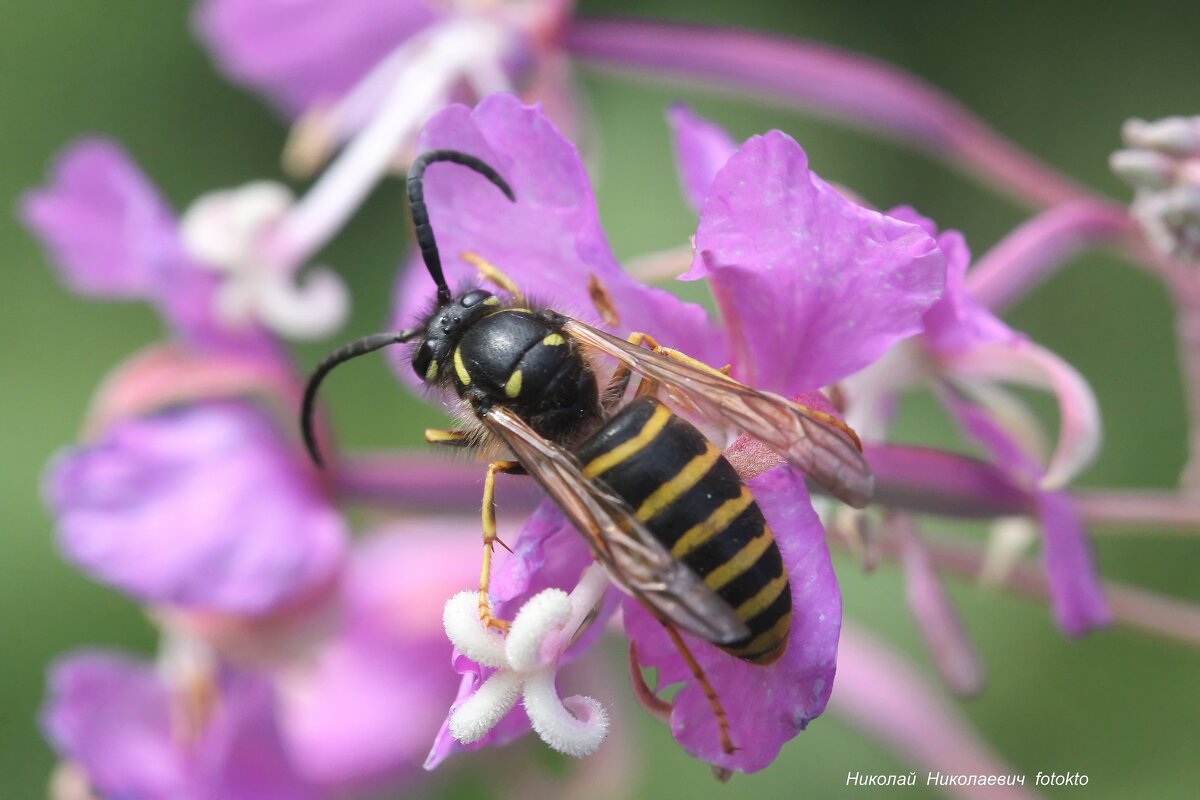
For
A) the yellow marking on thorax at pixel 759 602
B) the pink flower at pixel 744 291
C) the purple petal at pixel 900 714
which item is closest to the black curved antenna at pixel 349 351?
the pink flower at pixel 744 291

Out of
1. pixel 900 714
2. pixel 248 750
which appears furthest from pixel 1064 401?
pixel 248 750

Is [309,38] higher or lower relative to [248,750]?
higher

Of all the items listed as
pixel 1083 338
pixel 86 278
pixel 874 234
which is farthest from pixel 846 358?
pixel 1083 338

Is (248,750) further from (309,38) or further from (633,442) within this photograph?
(309,38)

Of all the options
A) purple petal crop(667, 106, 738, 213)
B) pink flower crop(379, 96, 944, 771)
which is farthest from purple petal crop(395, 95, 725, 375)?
purple petal crop(667, 106, 738, 213)

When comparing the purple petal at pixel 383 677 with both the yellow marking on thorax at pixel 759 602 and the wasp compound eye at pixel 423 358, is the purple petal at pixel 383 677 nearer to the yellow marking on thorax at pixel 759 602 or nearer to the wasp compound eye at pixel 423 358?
the wasp compound eye at pixel 423 358
